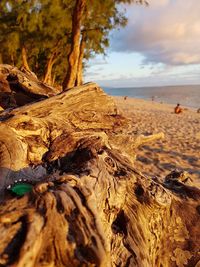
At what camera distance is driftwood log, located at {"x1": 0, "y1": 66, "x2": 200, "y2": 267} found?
6.84 feet

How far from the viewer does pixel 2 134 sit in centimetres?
358

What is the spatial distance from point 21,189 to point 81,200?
0.80m

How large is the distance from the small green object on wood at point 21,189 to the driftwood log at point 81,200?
55 mm

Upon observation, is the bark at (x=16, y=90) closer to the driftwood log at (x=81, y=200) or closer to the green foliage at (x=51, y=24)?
the driftwood log at (x=81, y=200)

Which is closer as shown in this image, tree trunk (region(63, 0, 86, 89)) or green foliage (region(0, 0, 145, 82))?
tree trunk (region(63, 0, 86, 89))

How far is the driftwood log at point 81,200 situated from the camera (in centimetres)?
209

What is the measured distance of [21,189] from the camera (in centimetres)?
291

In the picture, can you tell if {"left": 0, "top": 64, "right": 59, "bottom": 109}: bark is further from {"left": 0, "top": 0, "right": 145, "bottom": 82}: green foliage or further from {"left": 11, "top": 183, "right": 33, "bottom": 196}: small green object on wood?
{"left": 0, "top": 0, "right": 145, "bottom": 82}: green foliage

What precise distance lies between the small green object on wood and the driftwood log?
0.06m

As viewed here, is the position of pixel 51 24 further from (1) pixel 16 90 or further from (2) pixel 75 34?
(1) pixel 16 90

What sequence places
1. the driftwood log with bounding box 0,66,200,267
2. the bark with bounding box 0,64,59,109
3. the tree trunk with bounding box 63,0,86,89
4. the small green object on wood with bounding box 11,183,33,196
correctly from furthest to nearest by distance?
the tree trunk with bounding box 63,0,86,89 < the bark with bounding box 0,64,59,109 < the small green object on wood with bounding box 11,183,33,196 < the driftwood log with bounding box 0,66,200,267

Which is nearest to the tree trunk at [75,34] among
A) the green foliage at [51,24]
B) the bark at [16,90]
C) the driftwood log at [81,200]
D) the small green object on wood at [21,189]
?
the green foliage at [51,24]

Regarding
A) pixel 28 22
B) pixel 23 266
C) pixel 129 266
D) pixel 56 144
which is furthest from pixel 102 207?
pixel 28 22

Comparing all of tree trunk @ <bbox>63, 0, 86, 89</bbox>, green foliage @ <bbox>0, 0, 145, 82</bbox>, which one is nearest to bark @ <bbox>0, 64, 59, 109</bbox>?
tree trunk @ <bbox>63, 0, 86, 89</bbox>
